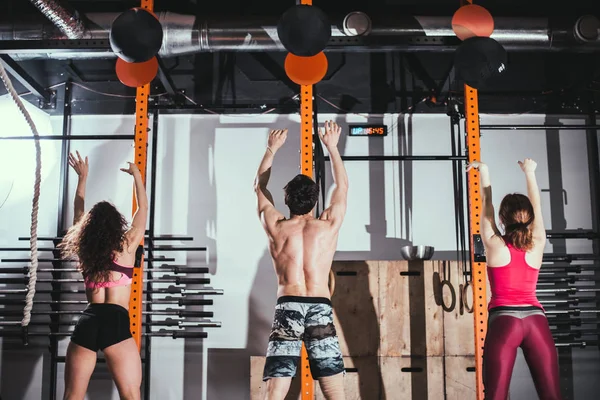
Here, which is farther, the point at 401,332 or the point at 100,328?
the point at 401,332

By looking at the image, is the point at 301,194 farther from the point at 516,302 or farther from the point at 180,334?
the point at 180,334

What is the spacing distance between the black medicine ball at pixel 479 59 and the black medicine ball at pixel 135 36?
1.93m

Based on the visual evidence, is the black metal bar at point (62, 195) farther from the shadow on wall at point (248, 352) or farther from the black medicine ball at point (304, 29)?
the black medicine ball at point (304, 29)

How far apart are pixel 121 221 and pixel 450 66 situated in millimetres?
3635

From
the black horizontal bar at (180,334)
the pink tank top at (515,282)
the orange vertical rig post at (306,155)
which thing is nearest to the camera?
the pink tank top at (515,282)

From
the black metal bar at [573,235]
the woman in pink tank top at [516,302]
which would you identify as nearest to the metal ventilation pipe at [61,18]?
the woman in pink tank top at [516,302]

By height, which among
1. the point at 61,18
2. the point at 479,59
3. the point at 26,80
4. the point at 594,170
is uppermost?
the point at 61,18

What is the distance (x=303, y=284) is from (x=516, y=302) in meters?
1.20

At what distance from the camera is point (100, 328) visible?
3.21 metres

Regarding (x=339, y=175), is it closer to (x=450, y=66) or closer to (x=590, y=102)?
(x=450, y=66)

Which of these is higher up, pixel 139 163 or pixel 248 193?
pixel 248 193

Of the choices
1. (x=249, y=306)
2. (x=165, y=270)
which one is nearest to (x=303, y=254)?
(x=165, y=270)

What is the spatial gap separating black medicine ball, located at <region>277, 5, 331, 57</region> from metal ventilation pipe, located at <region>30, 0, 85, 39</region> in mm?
1857

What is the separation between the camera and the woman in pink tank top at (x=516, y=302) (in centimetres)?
305
